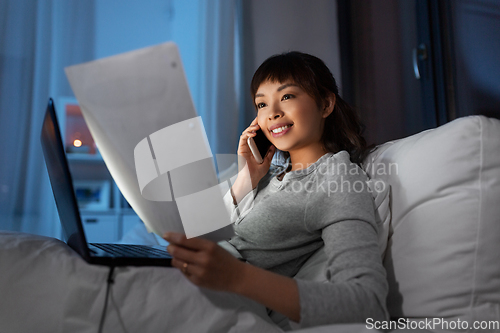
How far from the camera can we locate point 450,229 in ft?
1.95

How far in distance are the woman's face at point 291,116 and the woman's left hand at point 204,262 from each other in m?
0.46

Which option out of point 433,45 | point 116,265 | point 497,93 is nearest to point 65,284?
point 116,265

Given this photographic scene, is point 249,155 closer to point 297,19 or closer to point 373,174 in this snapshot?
point 373,174

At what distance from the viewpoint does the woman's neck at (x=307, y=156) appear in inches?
35.6

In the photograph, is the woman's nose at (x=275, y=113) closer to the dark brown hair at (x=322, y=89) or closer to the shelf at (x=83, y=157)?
the dark brown hair at (x=322, y=89)

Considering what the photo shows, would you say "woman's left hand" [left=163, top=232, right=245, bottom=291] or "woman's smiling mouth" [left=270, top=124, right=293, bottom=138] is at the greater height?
"woman's smiling mouth" [left=270, top=124, right=293, bottom=138]

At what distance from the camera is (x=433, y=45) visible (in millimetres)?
1626

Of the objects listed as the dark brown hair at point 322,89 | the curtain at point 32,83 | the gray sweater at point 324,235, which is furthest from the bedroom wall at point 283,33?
the gray sweater at point 324,235

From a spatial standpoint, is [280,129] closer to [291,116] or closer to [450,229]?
[291,116]

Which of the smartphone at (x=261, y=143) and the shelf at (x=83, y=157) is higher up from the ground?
the smartphone at (x=261, y=143)

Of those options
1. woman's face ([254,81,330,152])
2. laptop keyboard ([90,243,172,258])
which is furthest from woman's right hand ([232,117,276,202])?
laptop keyboard ([90,243,172,258])

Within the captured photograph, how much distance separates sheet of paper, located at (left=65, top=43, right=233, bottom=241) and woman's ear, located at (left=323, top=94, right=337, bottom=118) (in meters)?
0.45

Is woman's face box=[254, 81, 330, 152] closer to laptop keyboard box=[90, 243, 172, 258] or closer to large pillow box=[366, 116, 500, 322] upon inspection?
large pillow box=[366, 116, 500, 322]

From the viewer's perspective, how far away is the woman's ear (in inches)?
36.9
